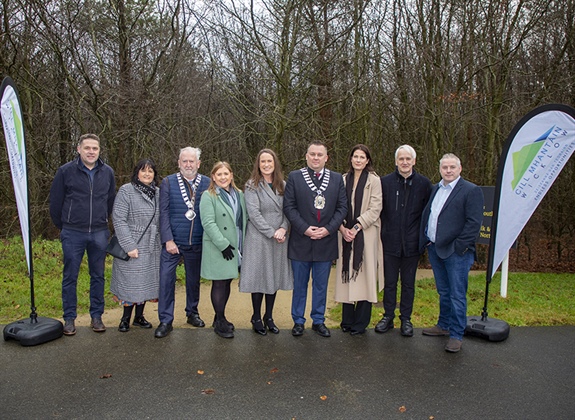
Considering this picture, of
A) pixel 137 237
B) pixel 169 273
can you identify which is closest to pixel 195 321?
pixel 169 273

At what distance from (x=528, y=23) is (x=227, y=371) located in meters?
11.8

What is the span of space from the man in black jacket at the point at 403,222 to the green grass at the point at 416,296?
50.4 inches

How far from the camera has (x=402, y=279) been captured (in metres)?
4.93

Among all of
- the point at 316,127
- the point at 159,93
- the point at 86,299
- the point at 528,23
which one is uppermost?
the point at 528,23

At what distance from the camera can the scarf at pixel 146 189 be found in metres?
4.84

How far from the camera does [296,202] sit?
4758mm

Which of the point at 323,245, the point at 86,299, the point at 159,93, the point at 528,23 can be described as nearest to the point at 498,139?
the point at 528,23

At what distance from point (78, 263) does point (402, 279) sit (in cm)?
346

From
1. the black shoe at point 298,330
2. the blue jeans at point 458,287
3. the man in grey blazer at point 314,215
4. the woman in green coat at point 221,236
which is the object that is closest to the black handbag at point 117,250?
the woman in green coat at point 221,236

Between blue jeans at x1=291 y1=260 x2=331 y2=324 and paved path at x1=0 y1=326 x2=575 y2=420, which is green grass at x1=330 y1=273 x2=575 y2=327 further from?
blue jeans at x1=291 y1=260 x2=331 y2=324

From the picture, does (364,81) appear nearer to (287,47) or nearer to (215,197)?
(287,47)

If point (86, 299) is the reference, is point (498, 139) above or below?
→ above

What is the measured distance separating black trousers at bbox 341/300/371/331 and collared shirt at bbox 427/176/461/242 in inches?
39.8

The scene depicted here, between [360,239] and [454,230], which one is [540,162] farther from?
[360,239]
